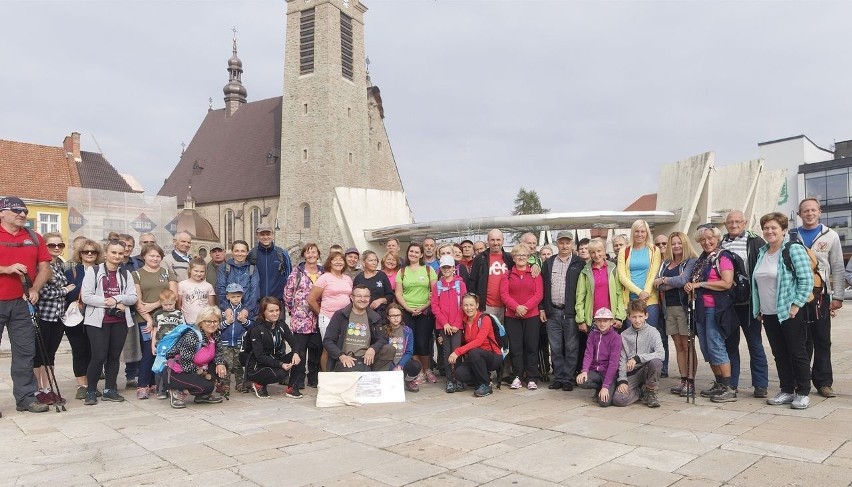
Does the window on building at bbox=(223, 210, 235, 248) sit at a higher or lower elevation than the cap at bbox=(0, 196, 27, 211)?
higher

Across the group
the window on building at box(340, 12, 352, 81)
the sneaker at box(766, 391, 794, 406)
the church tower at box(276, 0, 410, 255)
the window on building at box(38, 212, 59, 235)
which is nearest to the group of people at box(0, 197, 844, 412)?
the sneaker at box(766, 391, 794, 406)

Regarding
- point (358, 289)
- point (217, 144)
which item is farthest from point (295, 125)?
point (358, 289)

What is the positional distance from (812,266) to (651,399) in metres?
1.94

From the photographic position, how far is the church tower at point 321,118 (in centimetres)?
4216

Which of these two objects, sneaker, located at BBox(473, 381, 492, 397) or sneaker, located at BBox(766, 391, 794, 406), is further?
sneaker, located at BBox(473, 381, 492, 397)

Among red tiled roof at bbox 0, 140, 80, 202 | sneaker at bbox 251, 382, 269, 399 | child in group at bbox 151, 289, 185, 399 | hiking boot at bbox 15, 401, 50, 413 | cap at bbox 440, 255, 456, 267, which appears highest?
red tiled roof at bbox 0, 140, 80, 202

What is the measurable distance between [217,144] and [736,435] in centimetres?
5539

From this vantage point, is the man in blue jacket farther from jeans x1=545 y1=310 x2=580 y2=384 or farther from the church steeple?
the church steeple

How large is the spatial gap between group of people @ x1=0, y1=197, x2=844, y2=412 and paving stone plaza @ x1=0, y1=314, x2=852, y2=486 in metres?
0.35

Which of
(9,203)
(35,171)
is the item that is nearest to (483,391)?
(9,203)

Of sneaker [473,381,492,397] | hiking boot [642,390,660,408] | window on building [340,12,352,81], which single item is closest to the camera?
hiking boot [642,390,660,408]

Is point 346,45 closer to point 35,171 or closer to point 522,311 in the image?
point 35,171

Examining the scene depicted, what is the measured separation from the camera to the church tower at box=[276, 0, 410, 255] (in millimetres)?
42156

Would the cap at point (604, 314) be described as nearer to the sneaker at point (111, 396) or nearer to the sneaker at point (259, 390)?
the sneaker at point (259, 390)
